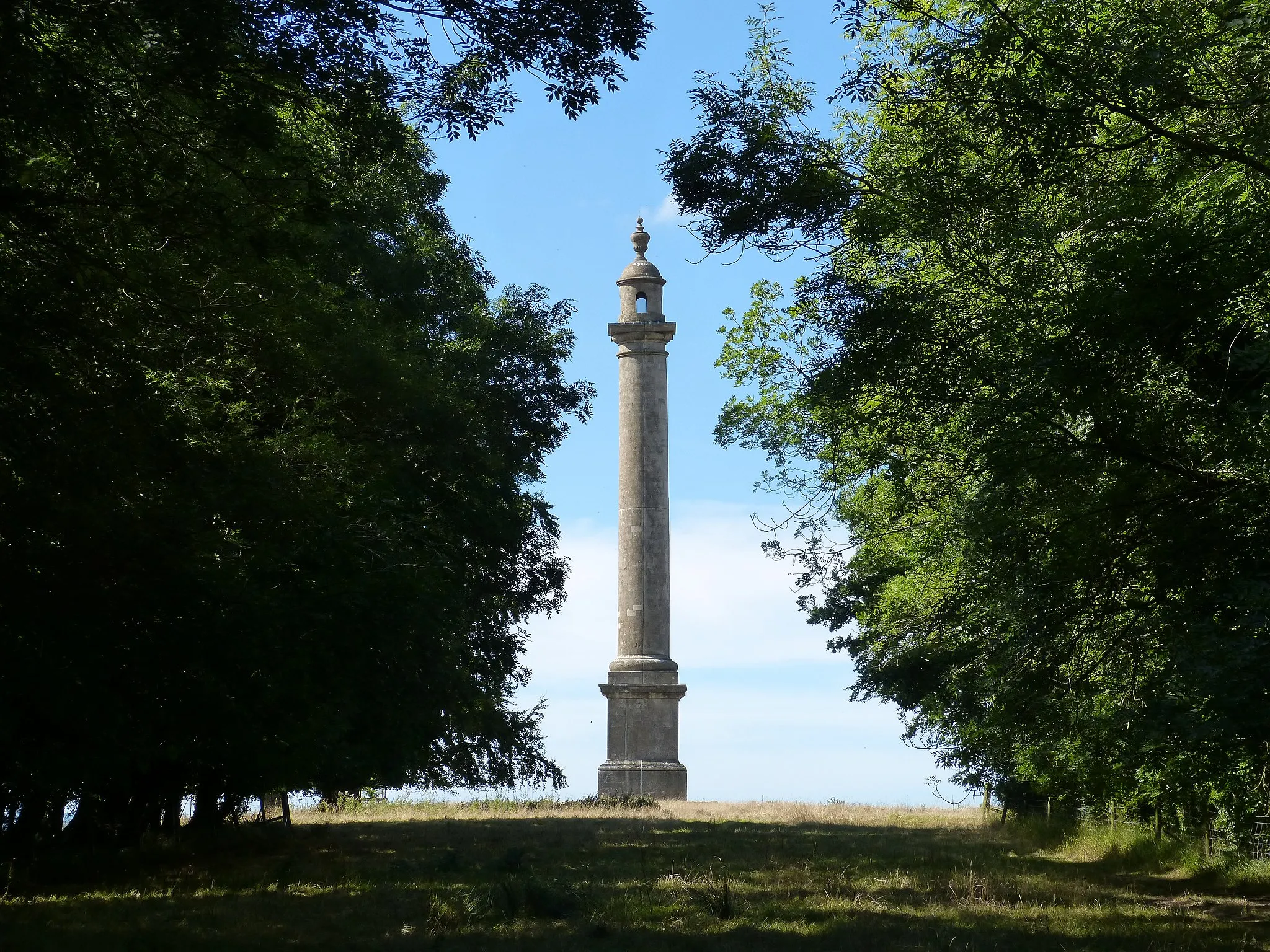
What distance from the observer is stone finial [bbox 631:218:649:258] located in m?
32.8

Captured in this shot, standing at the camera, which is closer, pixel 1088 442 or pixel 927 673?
pixel 1088 442

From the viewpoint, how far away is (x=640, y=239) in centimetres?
3297

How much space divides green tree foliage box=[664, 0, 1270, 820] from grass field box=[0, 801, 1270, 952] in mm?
1690

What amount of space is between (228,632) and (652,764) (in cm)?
1941

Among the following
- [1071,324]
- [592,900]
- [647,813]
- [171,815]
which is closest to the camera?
[1071,324]

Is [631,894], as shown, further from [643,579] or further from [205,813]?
[643,579]

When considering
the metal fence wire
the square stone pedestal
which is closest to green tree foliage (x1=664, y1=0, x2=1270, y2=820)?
the metal fence wire

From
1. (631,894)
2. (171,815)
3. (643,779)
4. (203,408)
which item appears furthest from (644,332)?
(631,894)

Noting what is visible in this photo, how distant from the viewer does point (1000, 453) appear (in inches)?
426

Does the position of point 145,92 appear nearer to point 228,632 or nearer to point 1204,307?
point 228,632

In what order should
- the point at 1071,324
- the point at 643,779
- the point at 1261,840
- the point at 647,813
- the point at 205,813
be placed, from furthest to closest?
1. the point at 643,779
2. the point at 647,813
3. the point at 205,813
4. the point at 1261,840
5. the point at 1071,324

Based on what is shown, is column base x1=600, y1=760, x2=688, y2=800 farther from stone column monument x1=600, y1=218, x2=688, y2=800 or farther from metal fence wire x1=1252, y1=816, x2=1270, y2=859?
metal fence wire x1=1252, y1=816, x2=1270, y2=859

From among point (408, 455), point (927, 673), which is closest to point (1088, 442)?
point (408, 455)

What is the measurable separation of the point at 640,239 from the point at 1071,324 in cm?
2300
